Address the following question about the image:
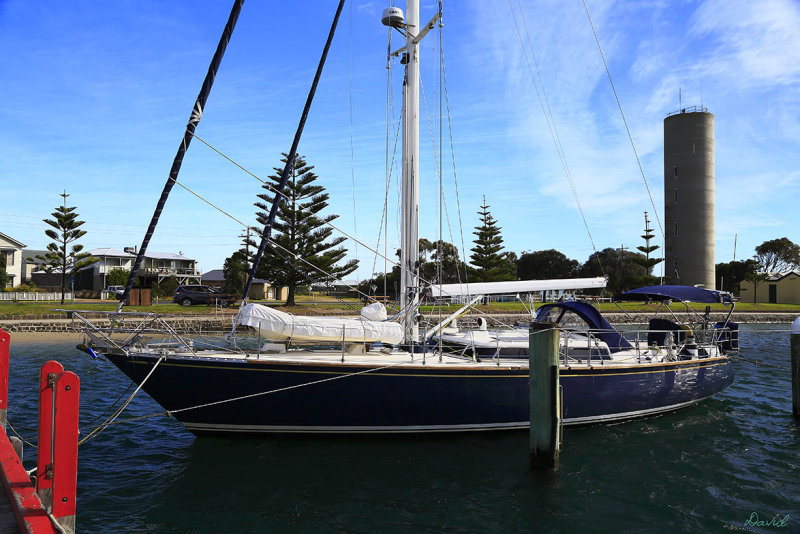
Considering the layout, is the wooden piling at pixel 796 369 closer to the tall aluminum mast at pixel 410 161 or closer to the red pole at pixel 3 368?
the tall aluminum mast at pixel 410 161

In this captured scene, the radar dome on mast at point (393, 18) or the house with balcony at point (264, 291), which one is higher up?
the radar dome on mast at point (393, 18)

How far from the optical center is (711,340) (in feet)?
45.7

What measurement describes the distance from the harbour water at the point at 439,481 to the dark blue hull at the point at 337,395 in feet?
1.44

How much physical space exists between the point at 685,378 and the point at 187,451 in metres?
10.6

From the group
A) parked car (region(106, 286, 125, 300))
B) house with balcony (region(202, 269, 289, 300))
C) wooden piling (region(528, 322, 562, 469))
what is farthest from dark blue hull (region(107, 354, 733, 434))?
house with balcony (region(202, 269, 289, 300))

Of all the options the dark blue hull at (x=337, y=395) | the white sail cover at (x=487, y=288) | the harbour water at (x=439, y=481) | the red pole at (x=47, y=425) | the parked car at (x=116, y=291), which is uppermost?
the white sail cover at (x=487, y=288)

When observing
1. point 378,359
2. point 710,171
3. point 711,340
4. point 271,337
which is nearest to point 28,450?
point 271,337

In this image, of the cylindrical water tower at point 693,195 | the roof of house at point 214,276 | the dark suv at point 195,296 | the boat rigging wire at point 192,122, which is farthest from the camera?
the roof of house at point 214,276

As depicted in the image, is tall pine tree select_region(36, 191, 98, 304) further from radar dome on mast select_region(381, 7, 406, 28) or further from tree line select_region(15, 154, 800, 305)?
radar dome on mast select_region(381, 7, 406, 28)

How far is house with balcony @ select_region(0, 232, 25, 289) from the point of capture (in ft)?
161

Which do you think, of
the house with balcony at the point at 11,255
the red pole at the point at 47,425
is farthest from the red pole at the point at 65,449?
the house with balcony at the point at 11,255

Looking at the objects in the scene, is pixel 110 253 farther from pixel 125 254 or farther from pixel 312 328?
pixel 312 328

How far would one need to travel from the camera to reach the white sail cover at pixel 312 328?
889 cm

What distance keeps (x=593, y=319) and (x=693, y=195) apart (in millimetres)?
50209
